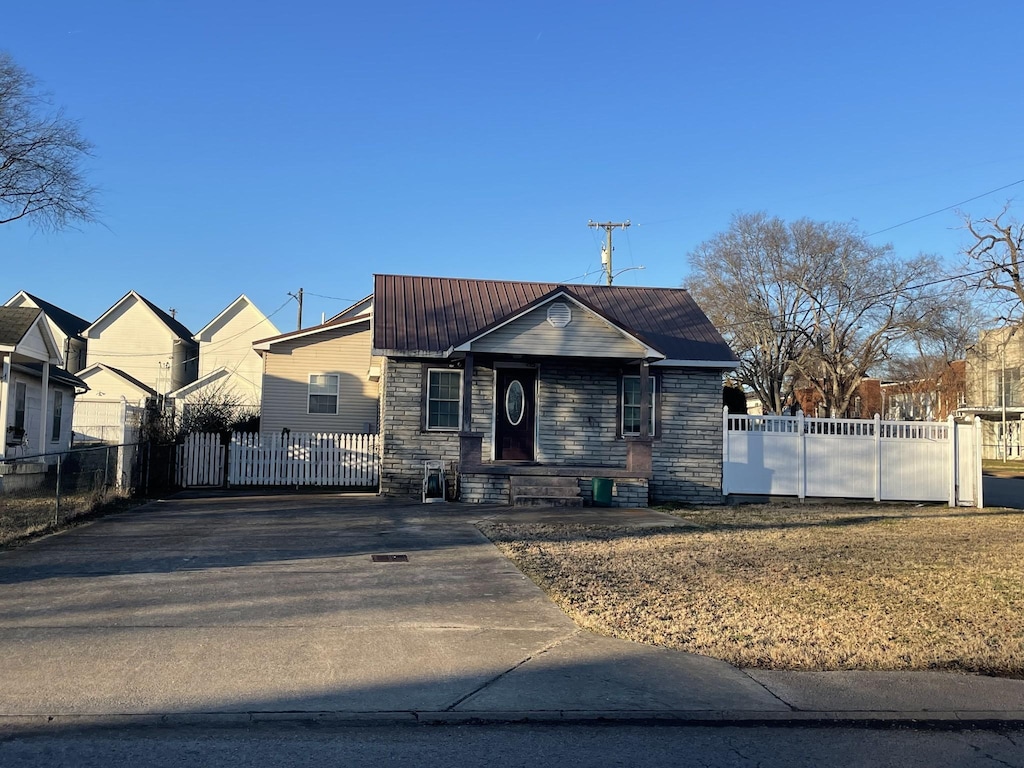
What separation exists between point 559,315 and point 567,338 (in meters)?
0.52

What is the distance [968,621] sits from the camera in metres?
8.02

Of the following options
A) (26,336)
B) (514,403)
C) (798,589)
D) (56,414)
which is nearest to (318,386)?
(56,414)

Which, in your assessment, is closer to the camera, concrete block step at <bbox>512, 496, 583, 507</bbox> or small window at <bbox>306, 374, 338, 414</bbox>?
concrete block step at <bbox>512, 496, 583, 507</bbox>

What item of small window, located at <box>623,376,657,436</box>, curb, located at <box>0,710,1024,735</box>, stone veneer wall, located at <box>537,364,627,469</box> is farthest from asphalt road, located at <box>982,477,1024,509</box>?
A: curb, located at <box>0,710,1024,735</box>

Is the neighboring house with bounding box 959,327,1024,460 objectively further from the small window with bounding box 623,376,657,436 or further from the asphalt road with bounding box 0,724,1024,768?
the asphalt road with bounding box 0,724,1024,768

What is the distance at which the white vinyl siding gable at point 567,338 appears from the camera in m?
17.7

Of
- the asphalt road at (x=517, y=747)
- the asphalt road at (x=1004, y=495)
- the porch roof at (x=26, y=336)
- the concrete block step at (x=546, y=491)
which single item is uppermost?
the porch roof at (x=26, y=336)

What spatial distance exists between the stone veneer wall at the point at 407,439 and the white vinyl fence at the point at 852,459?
6.62 meters

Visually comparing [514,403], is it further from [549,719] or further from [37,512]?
[549,719]

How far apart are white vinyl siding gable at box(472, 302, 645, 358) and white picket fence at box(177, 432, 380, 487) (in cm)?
561

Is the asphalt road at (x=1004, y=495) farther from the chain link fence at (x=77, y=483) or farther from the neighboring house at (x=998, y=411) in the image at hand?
the neighboring house at (x=998, y=411)

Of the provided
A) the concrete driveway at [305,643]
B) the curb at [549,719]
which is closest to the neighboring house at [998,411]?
the concrete driveway at [305,643]

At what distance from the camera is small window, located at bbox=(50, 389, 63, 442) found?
2461 centimetres

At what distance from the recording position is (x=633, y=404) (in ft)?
64.0
